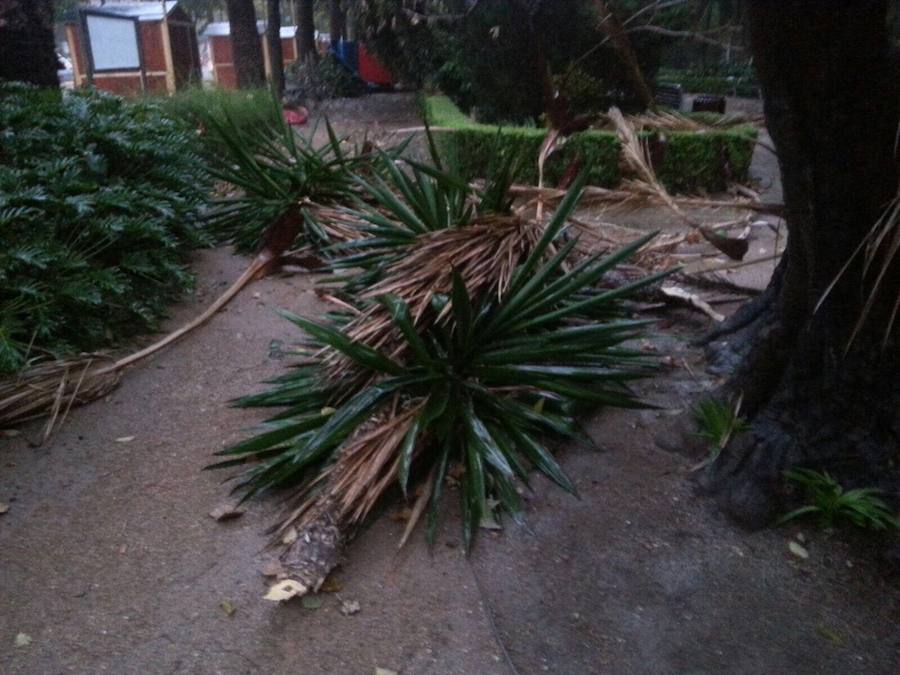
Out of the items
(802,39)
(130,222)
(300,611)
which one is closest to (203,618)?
(300,611)

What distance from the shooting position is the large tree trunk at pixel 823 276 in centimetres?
252

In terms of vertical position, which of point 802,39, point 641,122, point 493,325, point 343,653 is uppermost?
point 802,39

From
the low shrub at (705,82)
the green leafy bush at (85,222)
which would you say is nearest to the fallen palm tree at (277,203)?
the green leafy bush at (85,222)

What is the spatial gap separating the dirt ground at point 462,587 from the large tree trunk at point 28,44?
5249mm

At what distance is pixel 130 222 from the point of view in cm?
551

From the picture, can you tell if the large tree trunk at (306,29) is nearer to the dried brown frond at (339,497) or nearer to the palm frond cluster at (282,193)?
the palm frond cluster at (282,193)

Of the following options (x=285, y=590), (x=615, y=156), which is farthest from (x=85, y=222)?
(x=615, y=156)

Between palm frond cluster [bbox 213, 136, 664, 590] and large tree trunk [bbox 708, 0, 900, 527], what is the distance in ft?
1.97

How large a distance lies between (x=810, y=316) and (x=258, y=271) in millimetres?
4244

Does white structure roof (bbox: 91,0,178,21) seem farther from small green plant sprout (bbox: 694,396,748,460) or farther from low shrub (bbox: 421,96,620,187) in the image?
small green plant sprout (bbox: 694,396,748,460)

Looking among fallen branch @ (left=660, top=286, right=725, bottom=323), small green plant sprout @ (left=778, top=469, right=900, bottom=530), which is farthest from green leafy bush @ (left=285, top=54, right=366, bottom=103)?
small green plant sprout @ (left=778, top=469, right=900, bottom=530)

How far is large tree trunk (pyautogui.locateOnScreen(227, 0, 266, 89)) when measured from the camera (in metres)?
16.7

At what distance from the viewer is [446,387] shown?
361cm

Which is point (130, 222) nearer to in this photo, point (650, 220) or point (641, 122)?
point (641, 122)
